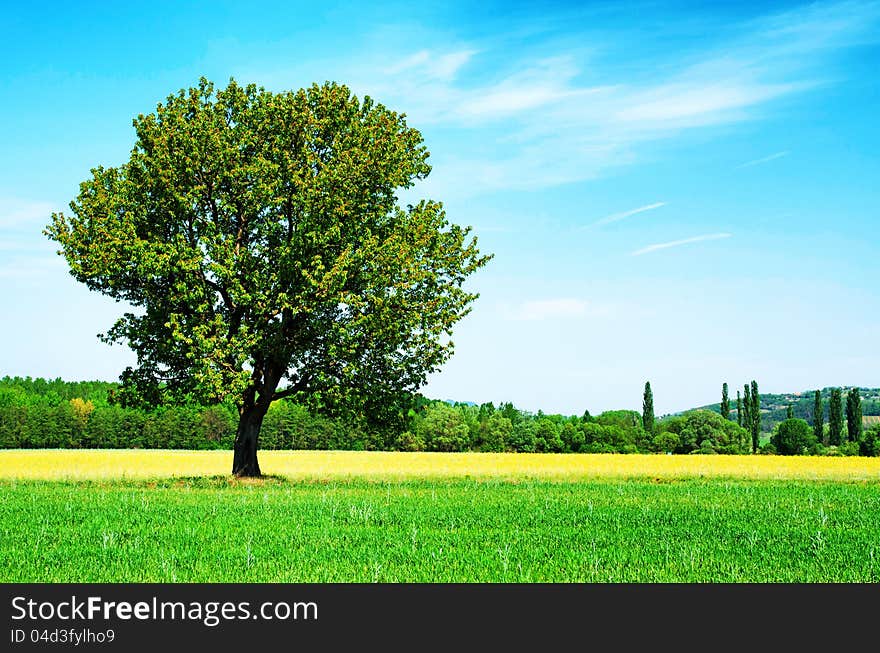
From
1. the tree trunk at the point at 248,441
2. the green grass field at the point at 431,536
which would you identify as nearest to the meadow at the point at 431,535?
the green grass field at the point at 431,536

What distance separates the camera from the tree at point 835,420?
13562cm

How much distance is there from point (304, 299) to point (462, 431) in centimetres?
9467

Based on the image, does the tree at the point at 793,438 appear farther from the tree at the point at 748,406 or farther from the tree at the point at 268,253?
the tree at the point at 268,253

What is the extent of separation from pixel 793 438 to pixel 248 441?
109 metres

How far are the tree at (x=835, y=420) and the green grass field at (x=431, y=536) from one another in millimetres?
120002

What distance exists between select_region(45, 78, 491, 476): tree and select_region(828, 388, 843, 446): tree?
121 meters

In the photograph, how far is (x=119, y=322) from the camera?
113 ft

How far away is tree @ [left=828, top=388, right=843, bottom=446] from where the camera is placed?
13562 cm

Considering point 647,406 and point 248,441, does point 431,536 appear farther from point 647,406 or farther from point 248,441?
point 647,406

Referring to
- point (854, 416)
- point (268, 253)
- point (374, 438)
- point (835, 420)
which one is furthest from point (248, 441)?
point (835, 420)

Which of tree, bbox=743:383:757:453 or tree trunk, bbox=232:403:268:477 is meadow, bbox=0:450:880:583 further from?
tree, bbox=743:383:757:453
